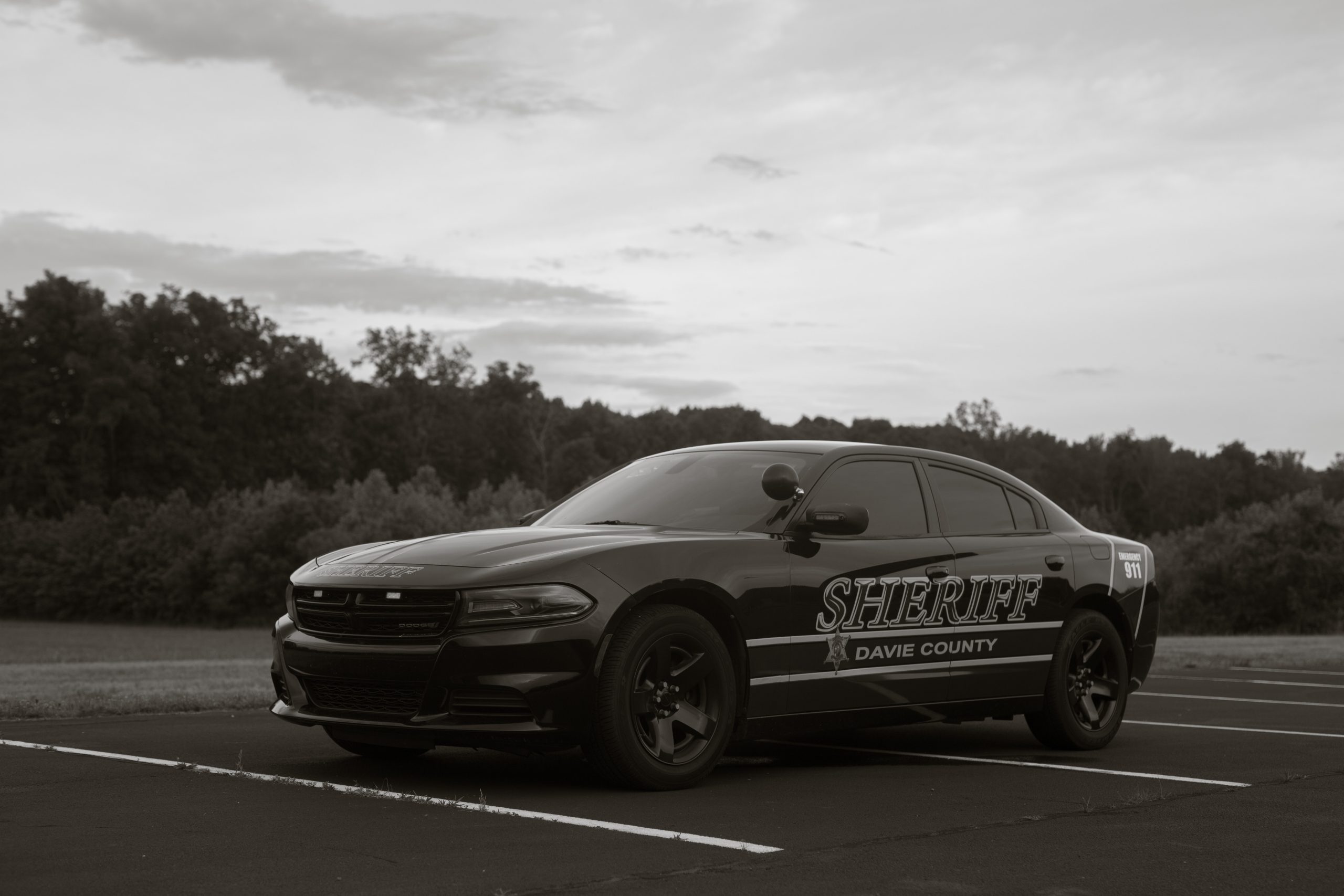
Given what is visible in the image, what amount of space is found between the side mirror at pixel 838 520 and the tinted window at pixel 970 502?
1.08 metres

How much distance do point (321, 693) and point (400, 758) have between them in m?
1.01

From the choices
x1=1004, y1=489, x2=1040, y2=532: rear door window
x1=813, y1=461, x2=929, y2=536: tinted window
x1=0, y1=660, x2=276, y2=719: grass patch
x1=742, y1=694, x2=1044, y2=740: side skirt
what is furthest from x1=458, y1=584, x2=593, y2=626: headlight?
x1=0, y1=660, x2=276, y2=719: grass patch

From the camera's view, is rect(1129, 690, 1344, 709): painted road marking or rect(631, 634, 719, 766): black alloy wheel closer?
rect(631, 634, 719, 766): black alloy wheel

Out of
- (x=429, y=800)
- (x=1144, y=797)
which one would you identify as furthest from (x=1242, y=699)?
(x=429, y=800)

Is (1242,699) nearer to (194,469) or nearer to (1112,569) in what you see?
(1112,569)

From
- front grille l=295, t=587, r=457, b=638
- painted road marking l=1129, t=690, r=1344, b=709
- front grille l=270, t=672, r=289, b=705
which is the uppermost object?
front grille l=295, t=587, r=457, b=638

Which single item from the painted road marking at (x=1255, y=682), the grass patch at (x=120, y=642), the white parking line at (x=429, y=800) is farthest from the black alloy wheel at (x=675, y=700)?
the grass patch at (x=120, y=642)

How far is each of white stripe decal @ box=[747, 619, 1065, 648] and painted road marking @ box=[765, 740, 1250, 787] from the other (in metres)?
0.68

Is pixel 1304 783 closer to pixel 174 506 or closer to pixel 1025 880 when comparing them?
pixel 1025 880

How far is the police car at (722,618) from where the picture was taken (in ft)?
20.9

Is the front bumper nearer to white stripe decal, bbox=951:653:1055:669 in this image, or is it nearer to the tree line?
white stripe decal, bbox=951:653:1055:669

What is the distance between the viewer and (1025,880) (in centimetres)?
483

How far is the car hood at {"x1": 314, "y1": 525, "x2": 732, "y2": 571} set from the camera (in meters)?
6.59

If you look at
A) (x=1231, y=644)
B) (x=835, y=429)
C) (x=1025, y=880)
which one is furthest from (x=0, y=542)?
(x=1025, y=880)
